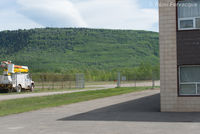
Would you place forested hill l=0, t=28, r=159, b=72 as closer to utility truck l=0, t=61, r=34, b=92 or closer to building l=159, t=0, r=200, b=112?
utility truck l=0, t=61, r=34, b=92

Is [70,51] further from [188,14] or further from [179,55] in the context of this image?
[179,55]

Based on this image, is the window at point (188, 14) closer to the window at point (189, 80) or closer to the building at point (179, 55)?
the building at point (179, 55)

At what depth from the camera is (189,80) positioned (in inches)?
645

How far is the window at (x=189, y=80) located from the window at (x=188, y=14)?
1888 millimetres

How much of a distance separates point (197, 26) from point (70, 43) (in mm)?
181386

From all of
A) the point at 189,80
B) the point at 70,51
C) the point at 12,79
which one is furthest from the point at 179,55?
the point at 70,51

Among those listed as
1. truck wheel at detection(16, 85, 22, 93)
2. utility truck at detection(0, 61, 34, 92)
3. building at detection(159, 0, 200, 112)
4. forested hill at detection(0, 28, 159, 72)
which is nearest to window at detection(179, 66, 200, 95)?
building at detection(159, 0, 200, 112)

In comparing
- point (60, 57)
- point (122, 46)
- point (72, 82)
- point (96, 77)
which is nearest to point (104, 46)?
point (122, 46)

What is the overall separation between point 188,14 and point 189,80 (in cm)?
301

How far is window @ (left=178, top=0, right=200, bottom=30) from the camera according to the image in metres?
16.2

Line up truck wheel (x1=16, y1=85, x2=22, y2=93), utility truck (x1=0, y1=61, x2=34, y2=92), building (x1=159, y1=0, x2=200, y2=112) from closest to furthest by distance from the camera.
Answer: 1. building (x1=159, y1=0, x2=200, y2=112)
2. utility truck (x1=0, y1=61, x2=34, y2=92)
3. truck wheel (x1=16, y1=85, x2=22, y2=93)

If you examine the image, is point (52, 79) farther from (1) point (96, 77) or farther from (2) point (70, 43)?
(2) point (70, 43)

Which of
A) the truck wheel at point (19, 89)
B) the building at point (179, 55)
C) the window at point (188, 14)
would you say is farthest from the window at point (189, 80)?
the truck wheel at point (19, 89)

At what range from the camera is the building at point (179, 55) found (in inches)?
631
